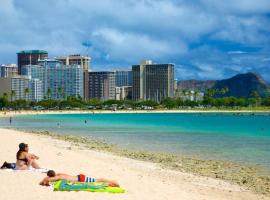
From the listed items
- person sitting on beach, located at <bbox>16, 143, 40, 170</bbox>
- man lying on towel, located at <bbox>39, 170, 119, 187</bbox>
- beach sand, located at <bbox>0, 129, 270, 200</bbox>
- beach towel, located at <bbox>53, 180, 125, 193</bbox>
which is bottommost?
beach sand, located at <bbox>0, 129, 270, 200</bbox>

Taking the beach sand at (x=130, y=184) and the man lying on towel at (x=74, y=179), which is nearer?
the beach sand at (x=130, y=184)

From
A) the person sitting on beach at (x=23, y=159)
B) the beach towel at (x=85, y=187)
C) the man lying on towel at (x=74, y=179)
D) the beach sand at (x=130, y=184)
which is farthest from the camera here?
the person sitting on beach at (x=23, y=159)

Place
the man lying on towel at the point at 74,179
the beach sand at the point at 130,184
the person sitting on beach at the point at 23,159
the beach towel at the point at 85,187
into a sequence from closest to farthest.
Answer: the beach sand at the point at 130,184 < the beach towel at the point at 85,187 < the man lying on towel at the point at 74,179 < the person sitting on beach at the point at 23,159

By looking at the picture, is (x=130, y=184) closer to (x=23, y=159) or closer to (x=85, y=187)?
(x=85, y=187)

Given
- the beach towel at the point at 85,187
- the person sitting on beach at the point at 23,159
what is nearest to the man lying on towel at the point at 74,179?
the beach towel at the point at 85,187

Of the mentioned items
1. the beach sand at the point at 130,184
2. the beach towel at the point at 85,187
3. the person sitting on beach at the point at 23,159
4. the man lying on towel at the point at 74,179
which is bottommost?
the beach sand at the point at 130,184

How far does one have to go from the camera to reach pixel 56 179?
46.6ft

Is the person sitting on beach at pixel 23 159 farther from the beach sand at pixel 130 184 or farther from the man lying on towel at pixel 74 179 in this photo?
the man lying on towel at pixel 74 179

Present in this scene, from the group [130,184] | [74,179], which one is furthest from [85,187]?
A: [130,184]

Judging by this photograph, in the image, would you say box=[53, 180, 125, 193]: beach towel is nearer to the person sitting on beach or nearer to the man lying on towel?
the man lying on towel

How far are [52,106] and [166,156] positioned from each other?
173 meters

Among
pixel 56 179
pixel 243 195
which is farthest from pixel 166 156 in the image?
pixel 56 179

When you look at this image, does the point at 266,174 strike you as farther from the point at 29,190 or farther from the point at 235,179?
the point at 29,190

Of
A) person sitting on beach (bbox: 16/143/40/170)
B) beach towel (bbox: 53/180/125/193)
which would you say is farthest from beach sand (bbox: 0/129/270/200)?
person sitting on beach (bbox: 16/143/40/170)
